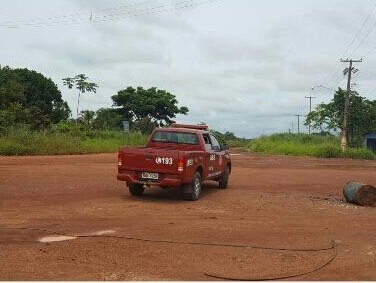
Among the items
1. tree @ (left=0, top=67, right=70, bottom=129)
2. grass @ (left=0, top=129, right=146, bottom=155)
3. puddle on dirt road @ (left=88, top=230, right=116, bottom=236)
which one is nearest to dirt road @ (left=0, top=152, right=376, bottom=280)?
puddle on dirt road @ (left=88, top=230, right=116, bottom=236)

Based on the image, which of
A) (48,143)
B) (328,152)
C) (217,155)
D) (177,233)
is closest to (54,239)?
(177,233)

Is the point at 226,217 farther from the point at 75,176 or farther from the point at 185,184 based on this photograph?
the point at 75,176

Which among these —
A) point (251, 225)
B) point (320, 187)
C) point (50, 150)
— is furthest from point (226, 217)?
point (50, 150)

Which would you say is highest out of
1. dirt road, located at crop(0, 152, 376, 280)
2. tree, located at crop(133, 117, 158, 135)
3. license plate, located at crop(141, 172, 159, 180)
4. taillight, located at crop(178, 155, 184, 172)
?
tree, located at crop(133, 117, 158, 135)

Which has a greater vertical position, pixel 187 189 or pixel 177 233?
pixel 187 189

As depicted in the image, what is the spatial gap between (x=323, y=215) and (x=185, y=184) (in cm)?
337

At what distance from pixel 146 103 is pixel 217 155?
171 feet

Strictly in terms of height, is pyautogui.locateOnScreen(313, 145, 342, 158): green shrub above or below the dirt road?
above

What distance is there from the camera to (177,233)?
30.0 ft

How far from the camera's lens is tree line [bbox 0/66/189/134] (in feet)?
170

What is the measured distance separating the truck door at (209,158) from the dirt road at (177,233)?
64 centimetres

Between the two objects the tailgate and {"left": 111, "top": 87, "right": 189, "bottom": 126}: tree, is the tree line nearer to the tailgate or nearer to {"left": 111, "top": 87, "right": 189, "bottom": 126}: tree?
{"left": 111, "top": 87, "right": 189, "bottom": 126}: tree

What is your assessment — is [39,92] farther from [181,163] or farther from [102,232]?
[102,232]

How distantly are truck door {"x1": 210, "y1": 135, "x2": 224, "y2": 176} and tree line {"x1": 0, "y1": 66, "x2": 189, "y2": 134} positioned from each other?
34.8 metres
